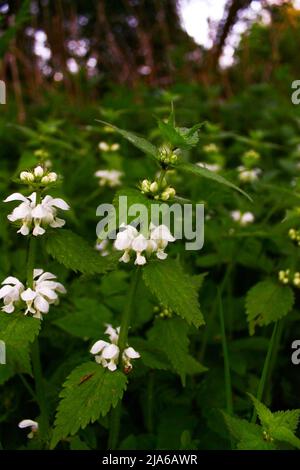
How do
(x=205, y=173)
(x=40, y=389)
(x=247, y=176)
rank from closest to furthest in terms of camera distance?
(x=205, y=173) → (x=40, y=389) → (x=247, y=176)

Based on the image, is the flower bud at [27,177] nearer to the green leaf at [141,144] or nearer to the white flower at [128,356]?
the green leaf at [141,144]


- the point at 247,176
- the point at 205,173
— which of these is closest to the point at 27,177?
the point at 205,173

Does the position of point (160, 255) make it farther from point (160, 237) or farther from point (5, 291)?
point (5, 291)

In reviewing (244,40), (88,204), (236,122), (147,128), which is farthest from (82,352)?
(244,40)

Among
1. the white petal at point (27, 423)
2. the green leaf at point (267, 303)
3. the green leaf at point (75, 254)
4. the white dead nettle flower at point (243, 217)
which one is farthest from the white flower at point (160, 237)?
the white dead nettle flower at point (243, 217)
